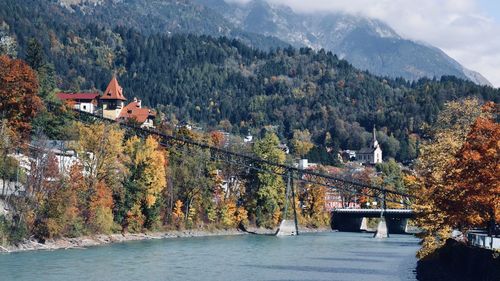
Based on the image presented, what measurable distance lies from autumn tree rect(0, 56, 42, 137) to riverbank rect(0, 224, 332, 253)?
546 inches

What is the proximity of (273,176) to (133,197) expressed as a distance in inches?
→ 1008

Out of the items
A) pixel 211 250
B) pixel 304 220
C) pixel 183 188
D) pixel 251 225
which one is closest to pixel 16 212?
pixel 211 250

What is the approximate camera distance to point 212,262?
57.2m

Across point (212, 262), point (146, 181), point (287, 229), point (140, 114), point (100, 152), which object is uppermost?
point (140, 114)

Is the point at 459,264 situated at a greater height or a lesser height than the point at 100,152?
lesser

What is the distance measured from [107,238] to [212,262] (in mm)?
19219

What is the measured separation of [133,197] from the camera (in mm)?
79812

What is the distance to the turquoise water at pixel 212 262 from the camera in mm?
47531

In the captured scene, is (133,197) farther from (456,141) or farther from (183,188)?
(456,141)

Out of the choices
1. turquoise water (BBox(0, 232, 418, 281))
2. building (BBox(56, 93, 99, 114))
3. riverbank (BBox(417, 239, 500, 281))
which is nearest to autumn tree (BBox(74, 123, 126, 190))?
turquoise water (BBox(0, 232, 418, 281))

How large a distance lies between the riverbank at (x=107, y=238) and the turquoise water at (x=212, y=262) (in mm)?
1723

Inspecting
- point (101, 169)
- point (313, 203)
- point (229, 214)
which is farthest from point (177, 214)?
point (313, 203)

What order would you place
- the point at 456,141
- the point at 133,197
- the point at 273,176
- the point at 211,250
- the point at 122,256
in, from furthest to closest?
the point at 273,176 < the point at 133,197 < the point at 211,250 < the point at 122,256 < the point at 456,141

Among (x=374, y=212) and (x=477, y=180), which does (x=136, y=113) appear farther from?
(x=477, y=180)
